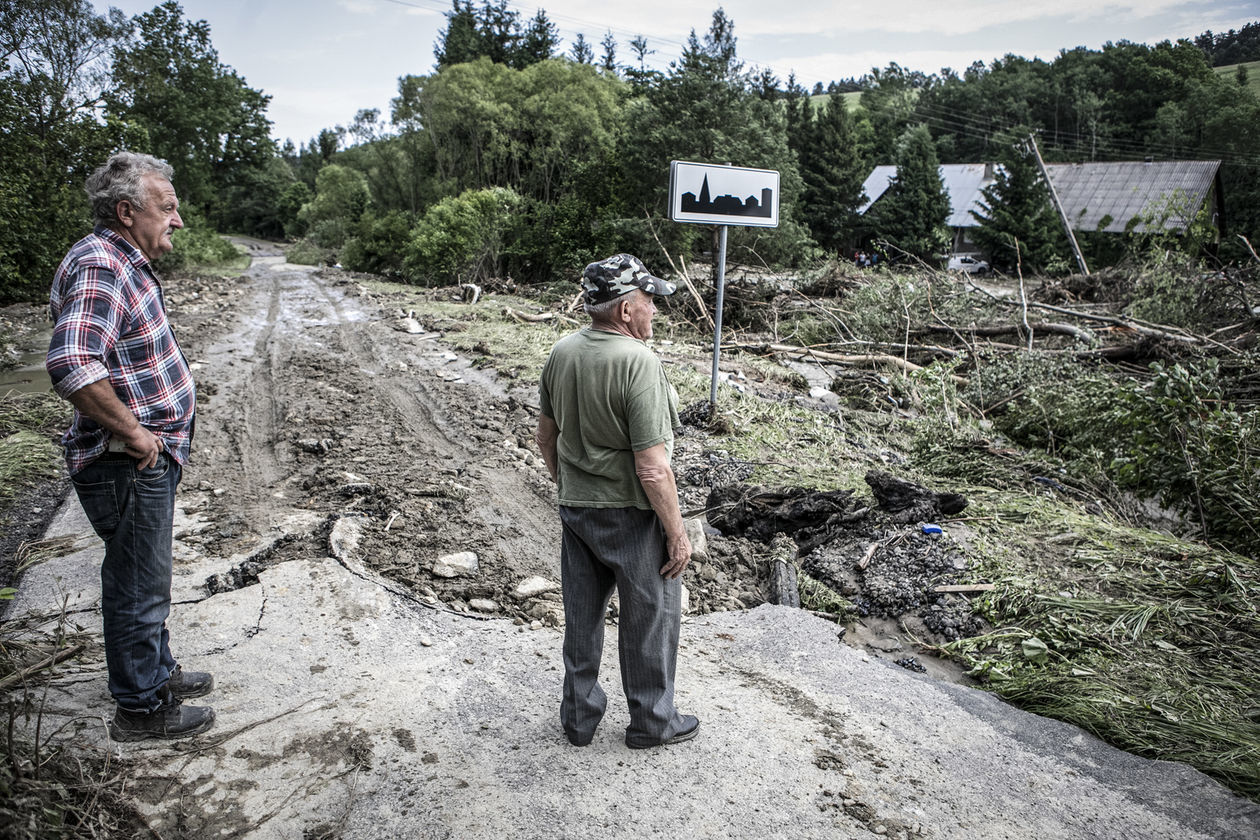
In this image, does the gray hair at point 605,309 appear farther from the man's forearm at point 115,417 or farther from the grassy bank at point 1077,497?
the grassy bank at point 1077,497

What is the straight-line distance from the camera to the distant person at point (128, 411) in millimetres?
2305

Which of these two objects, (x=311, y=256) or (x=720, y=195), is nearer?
(x=720, y=195)

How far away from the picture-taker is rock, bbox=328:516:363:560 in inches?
168

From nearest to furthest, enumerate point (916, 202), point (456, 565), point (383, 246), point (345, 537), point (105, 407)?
1. point (105, 407)
2. point (456, 565)
3. point (345, 537)
4. point (383, 246)
5. point (916, 202)

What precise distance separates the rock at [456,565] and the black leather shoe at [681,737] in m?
1.72

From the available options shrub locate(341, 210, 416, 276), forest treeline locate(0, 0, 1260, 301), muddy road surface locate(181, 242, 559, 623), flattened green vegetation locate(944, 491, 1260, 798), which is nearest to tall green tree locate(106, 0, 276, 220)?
forest treeline locate(0, 0, 1260, 301)

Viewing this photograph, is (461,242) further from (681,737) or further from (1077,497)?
(681,737)

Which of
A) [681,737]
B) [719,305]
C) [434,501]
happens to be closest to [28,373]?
[434,501]

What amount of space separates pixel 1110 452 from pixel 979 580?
3.10 m

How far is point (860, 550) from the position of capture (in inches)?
179

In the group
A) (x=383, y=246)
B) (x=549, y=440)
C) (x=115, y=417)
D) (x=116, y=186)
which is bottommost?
(x=549, y=440)

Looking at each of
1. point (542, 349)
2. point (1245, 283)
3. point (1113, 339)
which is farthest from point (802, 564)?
point (1245, 283)

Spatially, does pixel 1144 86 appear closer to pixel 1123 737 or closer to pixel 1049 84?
pixel 1049 84

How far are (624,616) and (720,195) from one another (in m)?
4.73
